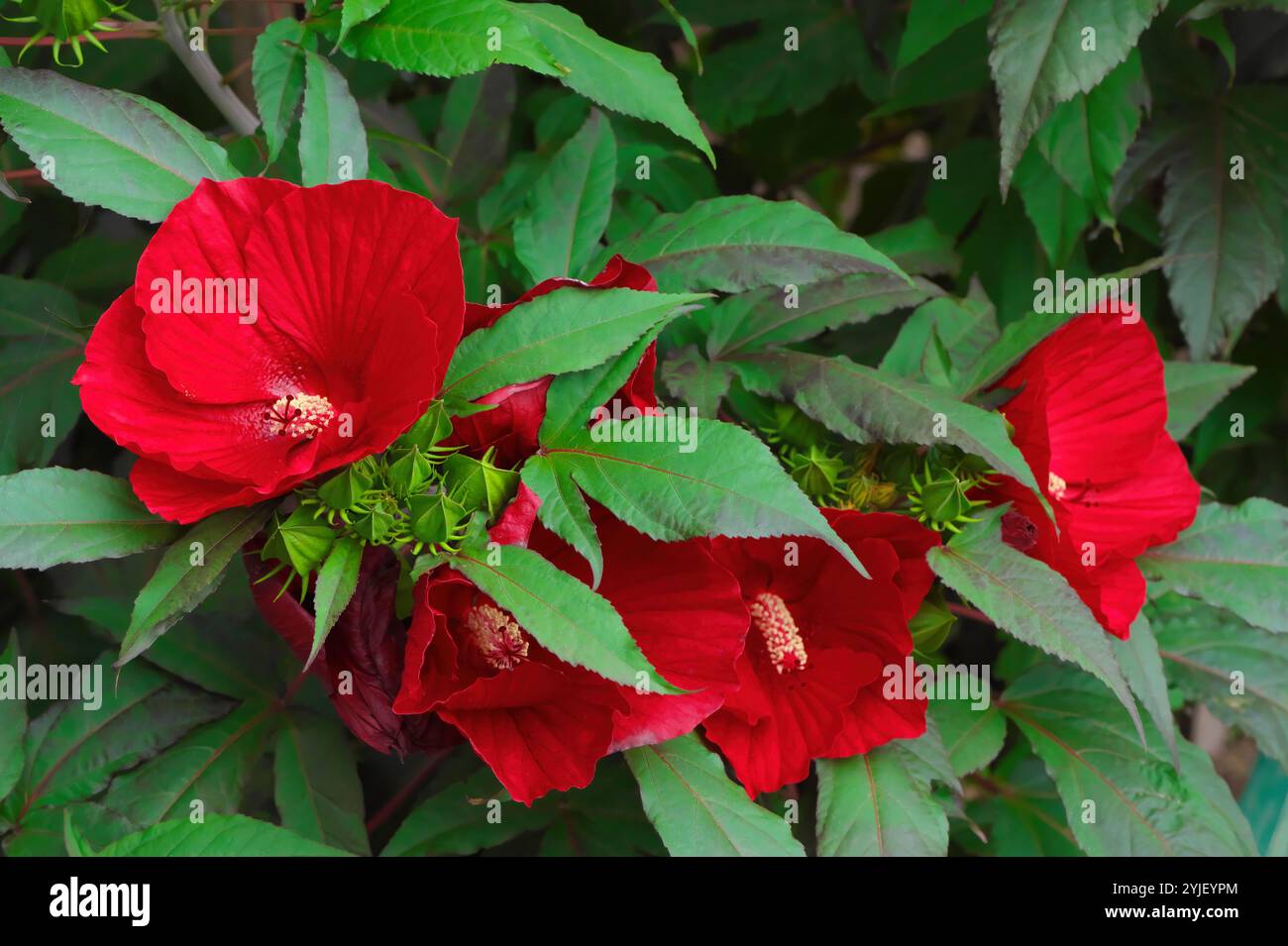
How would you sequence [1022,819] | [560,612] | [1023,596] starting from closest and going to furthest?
[560,612]
[1023,596]
[1022,819]

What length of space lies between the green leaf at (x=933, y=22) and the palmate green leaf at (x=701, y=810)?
0.44m

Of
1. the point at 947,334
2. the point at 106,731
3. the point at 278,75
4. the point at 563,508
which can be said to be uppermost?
the point at 278,75

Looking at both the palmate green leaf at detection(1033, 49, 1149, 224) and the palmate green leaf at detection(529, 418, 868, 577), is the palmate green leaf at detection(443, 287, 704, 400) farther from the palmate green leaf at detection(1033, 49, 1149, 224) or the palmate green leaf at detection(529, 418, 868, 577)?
the palmate green leaf at detection(1033, 49, 1149, 224)

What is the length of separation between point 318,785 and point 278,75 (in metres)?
0.39

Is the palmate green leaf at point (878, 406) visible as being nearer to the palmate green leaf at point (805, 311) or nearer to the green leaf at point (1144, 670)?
the palmate green leaf at point (805, 311)

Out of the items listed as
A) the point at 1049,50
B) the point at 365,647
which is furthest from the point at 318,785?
the point at 1049,50

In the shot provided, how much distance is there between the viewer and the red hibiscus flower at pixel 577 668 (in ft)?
1.83

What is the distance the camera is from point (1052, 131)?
2.58ft

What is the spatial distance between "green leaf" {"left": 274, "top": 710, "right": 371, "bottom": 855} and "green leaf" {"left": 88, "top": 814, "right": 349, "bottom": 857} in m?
0.13

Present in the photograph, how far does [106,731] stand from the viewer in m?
0.66

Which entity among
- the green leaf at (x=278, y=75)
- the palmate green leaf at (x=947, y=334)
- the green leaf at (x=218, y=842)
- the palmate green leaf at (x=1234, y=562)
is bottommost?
the green leaf at (x=218, y=842)

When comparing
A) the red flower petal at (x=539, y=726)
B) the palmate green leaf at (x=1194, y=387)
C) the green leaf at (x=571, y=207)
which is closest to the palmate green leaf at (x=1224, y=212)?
the palmate green leaf at (x=1194, y=387)

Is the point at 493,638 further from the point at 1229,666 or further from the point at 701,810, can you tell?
the point at 1229,666
